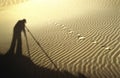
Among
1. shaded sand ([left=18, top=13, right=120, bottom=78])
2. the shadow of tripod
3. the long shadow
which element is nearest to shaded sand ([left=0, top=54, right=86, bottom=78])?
the long shadow

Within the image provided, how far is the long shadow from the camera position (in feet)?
23.1

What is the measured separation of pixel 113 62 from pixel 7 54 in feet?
15.5

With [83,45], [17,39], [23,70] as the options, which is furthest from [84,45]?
[17,39]

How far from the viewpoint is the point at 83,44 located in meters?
9.02

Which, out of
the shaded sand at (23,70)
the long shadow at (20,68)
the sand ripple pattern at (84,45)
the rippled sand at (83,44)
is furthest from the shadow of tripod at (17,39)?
the shaded sand at (23,70)

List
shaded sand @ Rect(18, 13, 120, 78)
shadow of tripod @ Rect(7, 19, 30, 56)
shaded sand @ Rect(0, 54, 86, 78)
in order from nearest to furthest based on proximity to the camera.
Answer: shaded sand @ Rect(0, 54, 86, 78) → shaded sand @ Rect(18, 13, 120, 78) → shadow of tripod @ Rect(7, 19, 30, 56)

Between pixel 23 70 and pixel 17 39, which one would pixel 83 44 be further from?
pixel 17 39

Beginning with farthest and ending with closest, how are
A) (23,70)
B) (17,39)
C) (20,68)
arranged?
1. (17,39)
2. (20,68)
3. (23,70)

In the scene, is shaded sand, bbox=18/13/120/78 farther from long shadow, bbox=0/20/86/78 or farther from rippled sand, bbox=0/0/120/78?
long shadow, bbox=0/20/86/78

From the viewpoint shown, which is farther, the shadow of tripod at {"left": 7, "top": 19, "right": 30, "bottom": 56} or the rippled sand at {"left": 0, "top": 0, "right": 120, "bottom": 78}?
the shadow of tripod at {"left": 7, "top": 19, "right": 30, "bottom": 56}

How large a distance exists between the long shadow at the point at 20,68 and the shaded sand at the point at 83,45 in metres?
0.28

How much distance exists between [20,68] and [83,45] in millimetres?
2903

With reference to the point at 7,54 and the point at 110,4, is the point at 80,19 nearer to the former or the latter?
the point at 110,4

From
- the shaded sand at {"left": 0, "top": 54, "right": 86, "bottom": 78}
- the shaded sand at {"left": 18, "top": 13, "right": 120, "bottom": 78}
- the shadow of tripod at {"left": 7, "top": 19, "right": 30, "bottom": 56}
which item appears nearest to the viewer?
the shaded sand at {"left": 0, "top": 54, "right": 86, "bottom": 78}
